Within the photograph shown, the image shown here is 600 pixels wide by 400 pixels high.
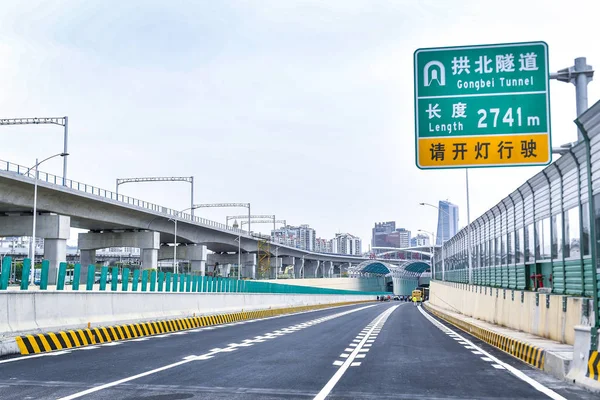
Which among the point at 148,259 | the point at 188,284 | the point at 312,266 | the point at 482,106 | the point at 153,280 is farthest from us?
the point at 312,266

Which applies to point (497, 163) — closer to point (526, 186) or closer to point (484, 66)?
point (484, 66)

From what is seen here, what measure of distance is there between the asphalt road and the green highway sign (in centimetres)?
504

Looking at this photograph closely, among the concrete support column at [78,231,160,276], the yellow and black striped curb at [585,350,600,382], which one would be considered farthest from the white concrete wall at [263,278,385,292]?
the yellow and black striped curb at [585,350,600,382]

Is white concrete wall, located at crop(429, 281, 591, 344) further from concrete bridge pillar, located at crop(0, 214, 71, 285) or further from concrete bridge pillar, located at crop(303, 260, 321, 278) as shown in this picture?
concrete bridge pillar, located at crop(303, 260, 321, 278)

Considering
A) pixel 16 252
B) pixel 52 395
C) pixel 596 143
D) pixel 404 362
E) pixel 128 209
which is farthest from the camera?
pixel 16 252

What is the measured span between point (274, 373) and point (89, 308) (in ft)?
36.1

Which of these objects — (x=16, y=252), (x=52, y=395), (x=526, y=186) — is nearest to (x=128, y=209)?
(x=526, y=186)

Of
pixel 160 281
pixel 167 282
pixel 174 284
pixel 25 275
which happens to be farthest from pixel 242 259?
pixel 25 275

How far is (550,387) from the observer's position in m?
11.7

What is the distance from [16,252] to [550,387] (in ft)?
554

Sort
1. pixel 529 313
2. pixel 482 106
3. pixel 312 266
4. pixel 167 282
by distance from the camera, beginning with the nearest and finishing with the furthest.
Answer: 1. pixel 482 106
2. pixel 529 313
3. pixel 167 282
4. pixel 312 266

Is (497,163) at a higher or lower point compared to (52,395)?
higher

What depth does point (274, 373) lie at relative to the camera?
13.2 metres

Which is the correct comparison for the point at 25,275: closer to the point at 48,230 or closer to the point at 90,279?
the point at 90,279
